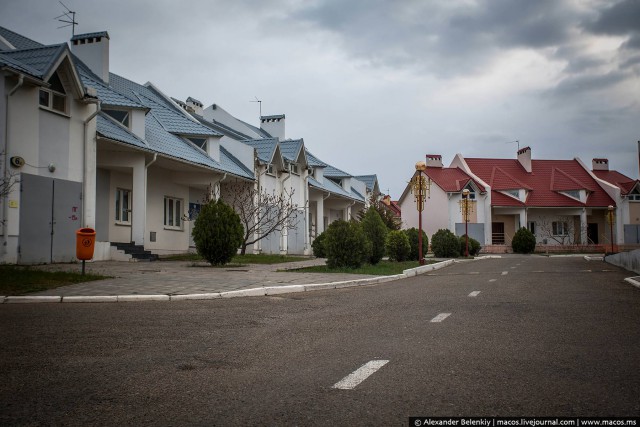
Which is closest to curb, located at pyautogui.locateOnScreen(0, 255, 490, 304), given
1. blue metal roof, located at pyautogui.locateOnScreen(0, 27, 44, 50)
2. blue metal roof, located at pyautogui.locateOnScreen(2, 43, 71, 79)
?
blue metal roof, located at pyautogui.locateOnScreen(2, 43, 71, 79)

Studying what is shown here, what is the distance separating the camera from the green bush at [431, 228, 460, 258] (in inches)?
1537

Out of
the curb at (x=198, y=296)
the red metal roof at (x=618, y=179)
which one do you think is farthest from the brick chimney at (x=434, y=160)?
→ the curb at (x=198, y=296)

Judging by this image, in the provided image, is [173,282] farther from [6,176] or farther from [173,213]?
[173,213]

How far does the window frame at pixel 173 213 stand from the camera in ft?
92.8

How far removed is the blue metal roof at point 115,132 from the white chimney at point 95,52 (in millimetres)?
4819

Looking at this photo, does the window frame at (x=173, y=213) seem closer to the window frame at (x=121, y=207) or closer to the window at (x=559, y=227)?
the window frame at (x=121, y=207)

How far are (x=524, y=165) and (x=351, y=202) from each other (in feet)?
80.5

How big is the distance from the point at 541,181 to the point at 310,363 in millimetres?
61426

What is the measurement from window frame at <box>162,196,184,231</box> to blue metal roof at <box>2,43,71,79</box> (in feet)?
35.7

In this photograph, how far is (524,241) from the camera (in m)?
50.5

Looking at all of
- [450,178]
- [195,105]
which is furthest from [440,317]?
[450,178]

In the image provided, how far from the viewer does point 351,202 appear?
167 feet

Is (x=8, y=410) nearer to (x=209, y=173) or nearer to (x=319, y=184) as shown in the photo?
(x=209, y=173)

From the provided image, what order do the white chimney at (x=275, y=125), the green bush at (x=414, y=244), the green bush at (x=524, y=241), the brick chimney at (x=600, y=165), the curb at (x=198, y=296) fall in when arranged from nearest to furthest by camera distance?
1. the curb at (x=198, y=296)
2. the green bush at (x=414, y=244)
3. the white chimney at (x=275, y=125)
4. the green bush at (x=524, y=241)
5. the brick chimney at (x=600, y=165)
